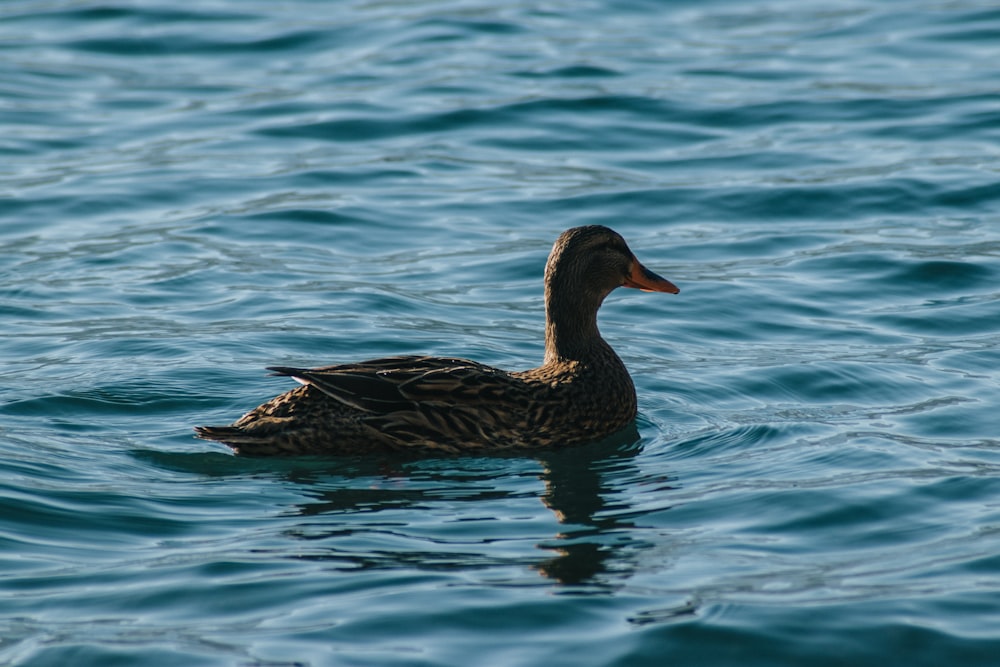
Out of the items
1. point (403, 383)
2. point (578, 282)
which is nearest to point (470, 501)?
point (403, 383)

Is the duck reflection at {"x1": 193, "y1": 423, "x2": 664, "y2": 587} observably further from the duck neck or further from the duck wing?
the duck neck

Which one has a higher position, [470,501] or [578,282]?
[578,282]

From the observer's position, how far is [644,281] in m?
10.1

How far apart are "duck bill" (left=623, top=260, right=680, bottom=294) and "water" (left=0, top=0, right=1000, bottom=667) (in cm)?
74

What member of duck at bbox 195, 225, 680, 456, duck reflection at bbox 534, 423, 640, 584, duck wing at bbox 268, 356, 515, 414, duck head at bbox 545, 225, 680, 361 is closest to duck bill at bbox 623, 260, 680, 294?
duck head at bbox 545, 225, 680, 361

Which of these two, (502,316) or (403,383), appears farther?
(502,316)

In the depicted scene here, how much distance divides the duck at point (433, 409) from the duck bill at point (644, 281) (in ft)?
2.18

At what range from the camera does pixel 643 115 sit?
18266mm

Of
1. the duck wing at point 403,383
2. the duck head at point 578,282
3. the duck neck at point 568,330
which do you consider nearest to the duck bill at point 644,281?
the duck head at point 578,282

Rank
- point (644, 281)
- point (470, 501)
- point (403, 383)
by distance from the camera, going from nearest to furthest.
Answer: point (470, 501), point (403, 383), point (644, 281)

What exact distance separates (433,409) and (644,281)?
1.88 metres

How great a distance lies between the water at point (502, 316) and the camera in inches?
271

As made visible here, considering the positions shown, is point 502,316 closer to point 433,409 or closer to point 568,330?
point 568,330

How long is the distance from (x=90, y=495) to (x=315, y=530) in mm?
1340
